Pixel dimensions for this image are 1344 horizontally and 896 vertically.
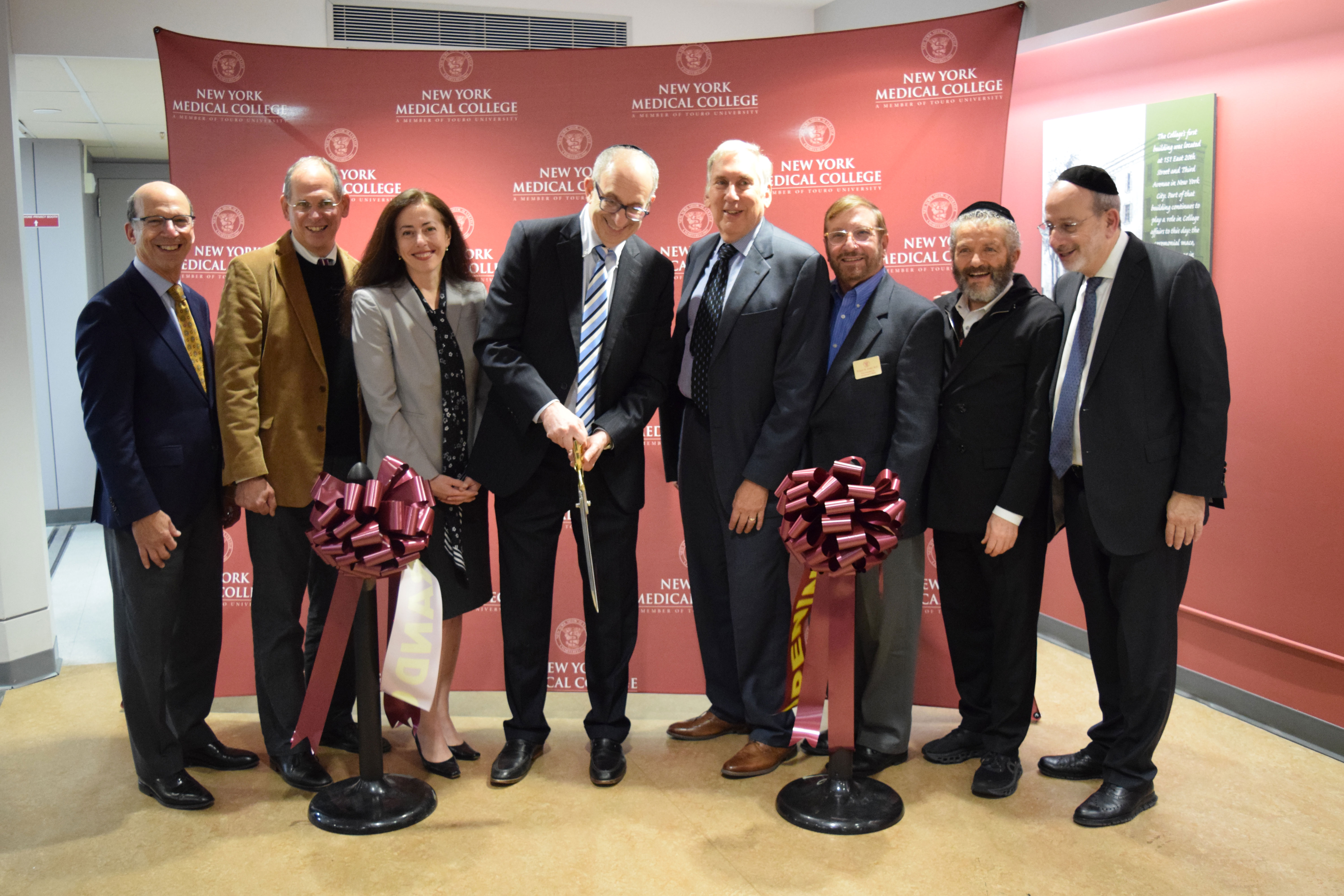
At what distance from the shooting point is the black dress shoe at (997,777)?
282cm

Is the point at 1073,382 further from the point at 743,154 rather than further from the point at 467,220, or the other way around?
the point at 467,220

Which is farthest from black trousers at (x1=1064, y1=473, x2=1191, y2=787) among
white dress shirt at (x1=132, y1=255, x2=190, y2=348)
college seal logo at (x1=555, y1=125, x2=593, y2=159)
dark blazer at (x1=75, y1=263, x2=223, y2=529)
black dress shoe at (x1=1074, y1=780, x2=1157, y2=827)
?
white dress shirt at (x1=132, y1=255, x2=190, y2=348)

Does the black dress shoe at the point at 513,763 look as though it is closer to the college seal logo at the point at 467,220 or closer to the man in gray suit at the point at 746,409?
the man in gray suit at the point at 746,409

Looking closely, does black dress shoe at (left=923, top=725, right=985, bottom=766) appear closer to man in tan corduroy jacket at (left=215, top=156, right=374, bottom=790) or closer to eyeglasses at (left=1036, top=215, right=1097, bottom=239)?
eyeglasses at (left=1036, top=215, right=1097, bottom=239)

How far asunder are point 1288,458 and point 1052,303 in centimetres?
138

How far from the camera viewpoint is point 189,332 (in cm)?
288

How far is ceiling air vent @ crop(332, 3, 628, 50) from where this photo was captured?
14.1 feet

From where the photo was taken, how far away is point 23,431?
3877 mm

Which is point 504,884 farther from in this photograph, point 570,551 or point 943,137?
point 943,137

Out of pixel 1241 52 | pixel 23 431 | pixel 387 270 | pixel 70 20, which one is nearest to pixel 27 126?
pixel 70 20

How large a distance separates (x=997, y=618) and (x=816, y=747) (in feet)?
2.49

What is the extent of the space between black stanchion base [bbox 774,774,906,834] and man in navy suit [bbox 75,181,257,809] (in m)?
1.72

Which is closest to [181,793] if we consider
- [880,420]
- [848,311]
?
[880,420]

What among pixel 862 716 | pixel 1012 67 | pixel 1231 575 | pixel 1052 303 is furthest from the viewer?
pixel 1231 575
